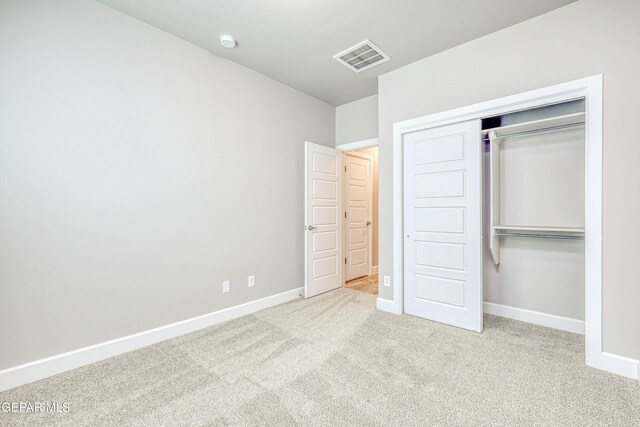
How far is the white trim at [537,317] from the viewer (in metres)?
2.68

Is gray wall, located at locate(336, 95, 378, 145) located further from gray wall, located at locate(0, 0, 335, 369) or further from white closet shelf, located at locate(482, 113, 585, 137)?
white closet shelf, located at locate(482, 113, 585, 137)

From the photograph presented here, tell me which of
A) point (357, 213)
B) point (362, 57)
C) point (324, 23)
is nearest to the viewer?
point (324, 23)

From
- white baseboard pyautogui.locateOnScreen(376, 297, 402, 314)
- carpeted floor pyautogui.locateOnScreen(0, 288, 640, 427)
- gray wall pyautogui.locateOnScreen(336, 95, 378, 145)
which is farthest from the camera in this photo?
gray wall pyautogui.locateOnScreen(336, 95, 378, 145)

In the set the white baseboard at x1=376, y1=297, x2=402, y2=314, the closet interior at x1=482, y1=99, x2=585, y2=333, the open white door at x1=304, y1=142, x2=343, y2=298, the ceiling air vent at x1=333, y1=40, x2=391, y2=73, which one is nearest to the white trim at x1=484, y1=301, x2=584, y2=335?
the closet interior at x1=482, y1=99, x2=585, y2=333

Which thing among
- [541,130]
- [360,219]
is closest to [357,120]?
[360,219]

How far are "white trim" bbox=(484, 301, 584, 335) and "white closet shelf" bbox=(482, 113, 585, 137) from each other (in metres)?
1.87

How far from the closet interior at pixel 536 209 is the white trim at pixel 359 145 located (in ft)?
4.58

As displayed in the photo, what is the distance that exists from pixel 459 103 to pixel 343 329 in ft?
8.42

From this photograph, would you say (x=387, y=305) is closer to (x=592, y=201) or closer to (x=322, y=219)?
(x=322, y=219)

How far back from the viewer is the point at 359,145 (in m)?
4.22

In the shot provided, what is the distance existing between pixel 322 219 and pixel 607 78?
309 centimetres

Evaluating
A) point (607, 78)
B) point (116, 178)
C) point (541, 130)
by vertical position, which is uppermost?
point (607, 78)

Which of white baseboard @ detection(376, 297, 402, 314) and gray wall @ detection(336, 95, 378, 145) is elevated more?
gray wall @ detection(336, 95, 378, 145)

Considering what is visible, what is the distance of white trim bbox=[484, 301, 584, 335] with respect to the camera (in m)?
2.68
